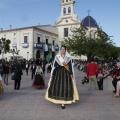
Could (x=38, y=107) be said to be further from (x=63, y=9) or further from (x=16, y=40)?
(x=63, y=9)

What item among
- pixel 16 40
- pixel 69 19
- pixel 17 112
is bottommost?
pixel 17 112

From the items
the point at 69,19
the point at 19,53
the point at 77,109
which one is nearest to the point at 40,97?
the point at 77,109

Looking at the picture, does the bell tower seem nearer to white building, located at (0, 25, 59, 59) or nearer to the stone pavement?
white building, located at (0, 25, 59, 59)

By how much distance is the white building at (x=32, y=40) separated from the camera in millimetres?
54188

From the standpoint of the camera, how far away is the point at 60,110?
21.4 feet

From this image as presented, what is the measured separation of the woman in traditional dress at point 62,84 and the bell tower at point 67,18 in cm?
5251

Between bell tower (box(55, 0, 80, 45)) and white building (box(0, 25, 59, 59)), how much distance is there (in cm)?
331

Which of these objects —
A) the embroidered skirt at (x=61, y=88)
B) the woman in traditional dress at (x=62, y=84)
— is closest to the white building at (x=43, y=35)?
the woman in traditional dress at (x=62, y=84)

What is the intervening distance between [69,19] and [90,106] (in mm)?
54436

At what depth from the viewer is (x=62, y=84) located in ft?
22.3

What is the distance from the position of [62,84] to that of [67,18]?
54619 mm

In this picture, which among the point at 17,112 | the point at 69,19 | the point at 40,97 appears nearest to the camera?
the point at 17,112

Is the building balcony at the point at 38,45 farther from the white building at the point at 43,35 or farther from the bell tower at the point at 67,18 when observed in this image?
the bell tower at the point at 67,18

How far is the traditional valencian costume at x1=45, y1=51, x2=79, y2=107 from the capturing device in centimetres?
670
